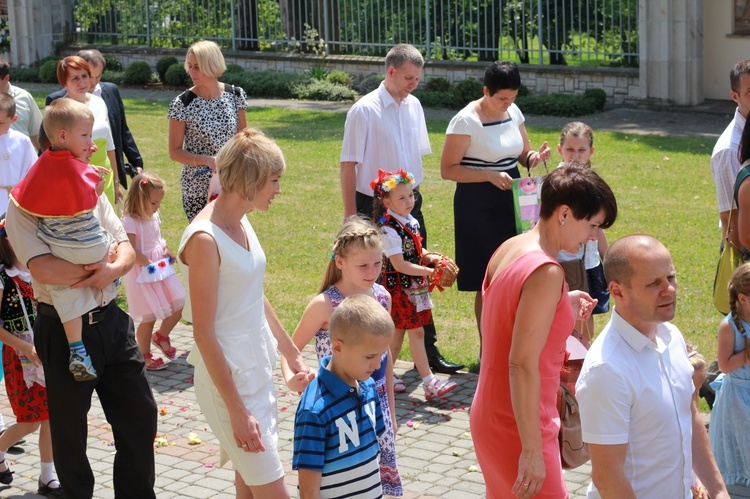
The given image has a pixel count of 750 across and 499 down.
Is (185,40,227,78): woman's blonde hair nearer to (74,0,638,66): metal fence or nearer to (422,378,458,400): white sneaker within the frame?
(422,378,458,400): white sneaker

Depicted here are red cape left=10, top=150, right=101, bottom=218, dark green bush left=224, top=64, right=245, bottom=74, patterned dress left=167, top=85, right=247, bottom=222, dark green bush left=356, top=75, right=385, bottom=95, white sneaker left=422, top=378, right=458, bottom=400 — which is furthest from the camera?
dark green bush left=224, top=64, right=245, bottom=74

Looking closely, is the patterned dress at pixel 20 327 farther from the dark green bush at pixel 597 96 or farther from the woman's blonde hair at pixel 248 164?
the dark green bush at pixel 597 96

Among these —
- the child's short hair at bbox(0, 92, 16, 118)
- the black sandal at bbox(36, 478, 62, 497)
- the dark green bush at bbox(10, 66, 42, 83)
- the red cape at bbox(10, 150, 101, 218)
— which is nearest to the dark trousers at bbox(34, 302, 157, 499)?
the red cape at bbox(10, 150, 101, 218)

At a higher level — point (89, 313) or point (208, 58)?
point (208, 58)

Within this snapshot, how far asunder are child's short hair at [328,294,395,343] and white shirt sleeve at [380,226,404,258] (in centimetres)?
284

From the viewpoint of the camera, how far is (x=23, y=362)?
6.22m

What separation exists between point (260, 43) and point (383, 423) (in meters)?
24.0

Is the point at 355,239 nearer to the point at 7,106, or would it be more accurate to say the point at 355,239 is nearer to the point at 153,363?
the point at 7,106

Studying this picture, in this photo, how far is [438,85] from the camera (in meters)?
23.1

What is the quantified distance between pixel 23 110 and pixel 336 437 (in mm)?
5175

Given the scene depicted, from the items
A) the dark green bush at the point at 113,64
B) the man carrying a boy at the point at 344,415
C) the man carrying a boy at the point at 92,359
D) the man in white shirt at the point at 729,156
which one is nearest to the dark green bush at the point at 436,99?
the dark green bush at the point at 113,64

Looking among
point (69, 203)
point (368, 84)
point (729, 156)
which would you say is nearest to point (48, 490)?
point (69, 203)

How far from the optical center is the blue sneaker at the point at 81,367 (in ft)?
16.8

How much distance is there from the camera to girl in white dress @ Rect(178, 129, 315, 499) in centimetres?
437
